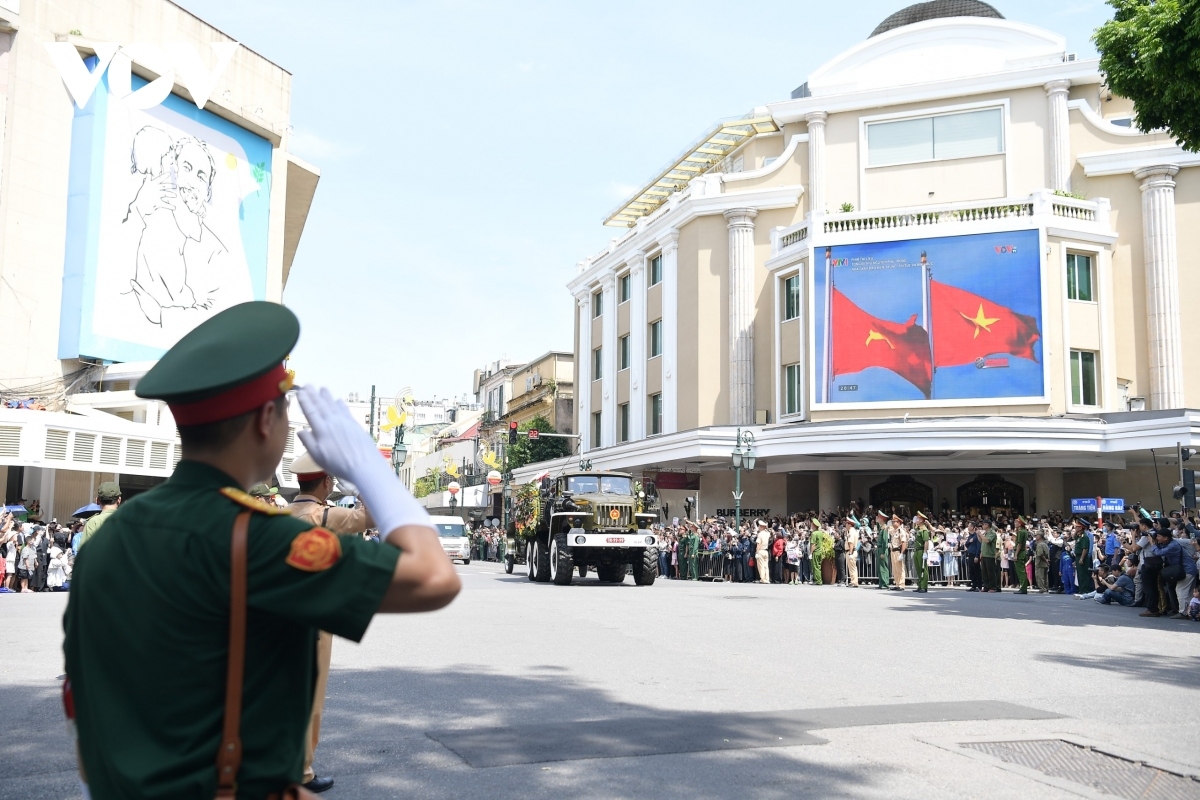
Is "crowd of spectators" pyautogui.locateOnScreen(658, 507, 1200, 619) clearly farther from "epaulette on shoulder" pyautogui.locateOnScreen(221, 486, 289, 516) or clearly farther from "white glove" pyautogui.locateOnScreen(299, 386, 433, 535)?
"epaulette on shoulder" pyautogui.locateOnScreen(221, 486, 289, 516)

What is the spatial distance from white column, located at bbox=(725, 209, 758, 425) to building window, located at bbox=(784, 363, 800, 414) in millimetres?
1987

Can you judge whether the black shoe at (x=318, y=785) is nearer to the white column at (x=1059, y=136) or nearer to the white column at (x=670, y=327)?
the white column at (x=1059, y=136)

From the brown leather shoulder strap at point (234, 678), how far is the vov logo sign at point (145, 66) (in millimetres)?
35588

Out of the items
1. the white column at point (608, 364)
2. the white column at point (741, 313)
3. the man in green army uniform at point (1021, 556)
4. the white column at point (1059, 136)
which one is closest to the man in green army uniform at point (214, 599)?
the man in green army uniform at point (1021, 556)

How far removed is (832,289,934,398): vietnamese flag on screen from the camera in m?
34.4

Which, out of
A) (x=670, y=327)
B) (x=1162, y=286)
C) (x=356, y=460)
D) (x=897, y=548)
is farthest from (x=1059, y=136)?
(x=356, y=460)

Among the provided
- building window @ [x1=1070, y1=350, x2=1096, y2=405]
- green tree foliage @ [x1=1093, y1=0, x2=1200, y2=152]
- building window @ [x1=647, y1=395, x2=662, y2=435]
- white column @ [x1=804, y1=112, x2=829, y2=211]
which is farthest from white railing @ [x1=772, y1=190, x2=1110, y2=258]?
green tree foliage @ [x1=1093, y1=0, x2=1200, y2=152]

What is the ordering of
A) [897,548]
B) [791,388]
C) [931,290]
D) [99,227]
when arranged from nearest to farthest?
[897,548] < [99,227] < [931,290] < [791,388]

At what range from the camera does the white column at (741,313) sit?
41.0 meters

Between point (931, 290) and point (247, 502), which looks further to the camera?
point (931, 290)

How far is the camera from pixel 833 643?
1250 cm

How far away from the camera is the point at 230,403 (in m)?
2.36

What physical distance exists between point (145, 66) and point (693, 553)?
23590mm

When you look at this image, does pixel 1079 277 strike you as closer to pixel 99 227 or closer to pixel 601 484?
pixel 601 484
